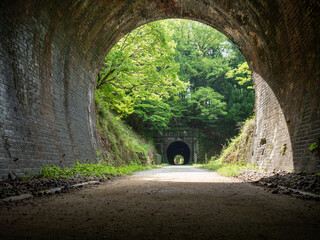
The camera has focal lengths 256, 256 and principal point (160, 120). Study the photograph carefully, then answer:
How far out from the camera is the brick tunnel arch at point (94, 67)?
19.1 feet

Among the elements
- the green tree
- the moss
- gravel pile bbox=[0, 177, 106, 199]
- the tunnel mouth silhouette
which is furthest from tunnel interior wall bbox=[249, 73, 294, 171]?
the tunnel mouth silhouette

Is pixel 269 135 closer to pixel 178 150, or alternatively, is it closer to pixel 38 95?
pixel 38 95

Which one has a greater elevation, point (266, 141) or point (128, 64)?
point (128, 64)

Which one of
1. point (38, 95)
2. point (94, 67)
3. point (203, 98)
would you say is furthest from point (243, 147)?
point (203, 98)

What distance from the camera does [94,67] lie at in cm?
1098

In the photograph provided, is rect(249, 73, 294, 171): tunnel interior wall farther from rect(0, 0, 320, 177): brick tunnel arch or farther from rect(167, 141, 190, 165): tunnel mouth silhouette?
rect(167, 141, 190, 165): tunnel mouth silhouette

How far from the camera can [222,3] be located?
9.30 meters

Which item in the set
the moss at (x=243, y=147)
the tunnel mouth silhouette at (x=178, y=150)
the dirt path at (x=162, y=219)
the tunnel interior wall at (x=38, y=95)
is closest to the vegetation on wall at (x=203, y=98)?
the tunnel mouth silhouette at (x=178, y=150)

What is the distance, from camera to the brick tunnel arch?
5.84m

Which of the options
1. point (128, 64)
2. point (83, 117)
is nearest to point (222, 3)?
point (128, 64)

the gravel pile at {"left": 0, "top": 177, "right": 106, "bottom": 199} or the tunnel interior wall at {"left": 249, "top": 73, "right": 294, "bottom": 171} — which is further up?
the tunnel interior wall at {"left": 249, "top": 73, "right": 294, "bottom": 171}

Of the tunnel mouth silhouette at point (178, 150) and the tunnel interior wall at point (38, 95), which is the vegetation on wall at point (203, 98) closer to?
the tunnel mouth silhouette at point (178, 150)

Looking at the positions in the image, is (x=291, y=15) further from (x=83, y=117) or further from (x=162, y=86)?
(x=162, y=86)

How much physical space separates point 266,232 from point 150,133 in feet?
97.1
